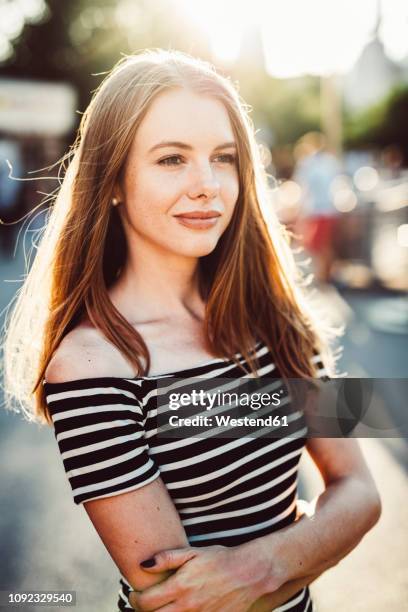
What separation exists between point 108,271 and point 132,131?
14.5 inches

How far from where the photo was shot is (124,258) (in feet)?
5.34

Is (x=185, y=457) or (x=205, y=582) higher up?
(x=185, y=457)

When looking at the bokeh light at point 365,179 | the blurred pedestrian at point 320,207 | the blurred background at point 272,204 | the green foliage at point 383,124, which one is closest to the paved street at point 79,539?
the blurred background at point 272,204

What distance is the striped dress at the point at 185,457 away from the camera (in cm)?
118

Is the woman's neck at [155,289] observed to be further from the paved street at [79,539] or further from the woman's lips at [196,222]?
the paved street at [79,539]

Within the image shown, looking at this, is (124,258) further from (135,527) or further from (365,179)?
(365,179)

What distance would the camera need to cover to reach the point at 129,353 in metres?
1.32

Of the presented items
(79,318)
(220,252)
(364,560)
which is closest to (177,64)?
(220,252)

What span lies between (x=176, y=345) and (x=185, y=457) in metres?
0.26

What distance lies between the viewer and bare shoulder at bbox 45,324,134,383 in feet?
3.99

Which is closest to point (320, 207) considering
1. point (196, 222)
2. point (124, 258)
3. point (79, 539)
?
point (79, 539)

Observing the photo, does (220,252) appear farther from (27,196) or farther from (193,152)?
(27,196)
